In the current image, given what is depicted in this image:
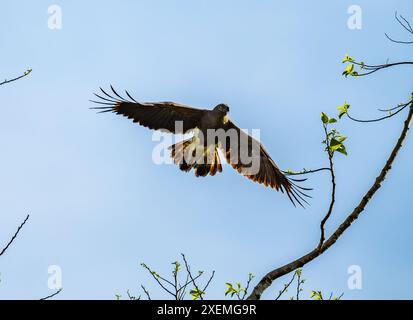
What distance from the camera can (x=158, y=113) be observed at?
9641 millimetres

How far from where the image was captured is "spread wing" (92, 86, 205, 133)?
31.1 feet

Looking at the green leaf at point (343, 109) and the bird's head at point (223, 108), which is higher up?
the bird's head at point (223, 108)

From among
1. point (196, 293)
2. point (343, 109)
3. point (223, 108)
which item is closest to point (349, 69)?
point (343, 109)

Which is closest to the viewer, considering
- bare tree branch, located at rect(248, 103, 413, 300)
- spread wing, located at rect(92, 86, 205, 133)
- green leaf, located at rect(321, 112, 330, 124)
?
bare tree branch, located at rect(248, 103, 413, 300)

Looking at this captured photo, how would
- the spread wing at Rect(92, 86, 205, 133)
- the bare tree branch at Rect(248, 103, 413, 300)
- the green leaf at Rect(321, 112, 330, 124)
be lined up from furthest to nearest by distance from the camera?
the spread wing at Rect(92, 86, 205, 133), the green leaf at Rect(321, 112, 330, 124), the bare tree branch at Rect(248, 103, 413, 300)

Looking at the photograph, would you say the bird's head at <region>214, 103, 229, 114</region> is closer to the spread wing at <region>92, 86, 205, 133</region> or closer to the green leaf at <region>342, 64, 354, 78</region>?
the spread wing at <region>92, 86, 205, 133</region>

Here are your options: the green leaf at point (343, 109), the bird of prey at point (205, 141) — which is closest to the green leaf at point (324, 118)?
the green leaf at point (343, 109)

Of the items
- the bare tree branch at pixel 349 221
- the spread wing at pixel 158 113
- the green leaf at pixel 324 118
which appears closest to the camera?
the bare tree branch at pixel 349 221

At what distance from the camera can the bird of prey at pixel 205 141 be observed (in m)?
9.52

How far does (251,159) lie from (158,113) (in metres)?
1.51

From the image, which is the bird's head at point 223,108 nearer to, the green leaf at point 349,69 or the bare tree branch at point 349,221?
the green leaf at point 349,69

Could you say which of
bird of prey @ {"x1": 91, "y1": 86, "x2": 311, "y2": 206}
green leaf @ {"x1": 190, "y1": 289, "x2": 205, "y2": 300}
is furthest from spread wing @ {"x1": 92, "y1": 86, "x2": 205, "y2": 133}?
green leaf @ {"x1": 190, "y1": 289, "x2": 205, "y2": 300}
